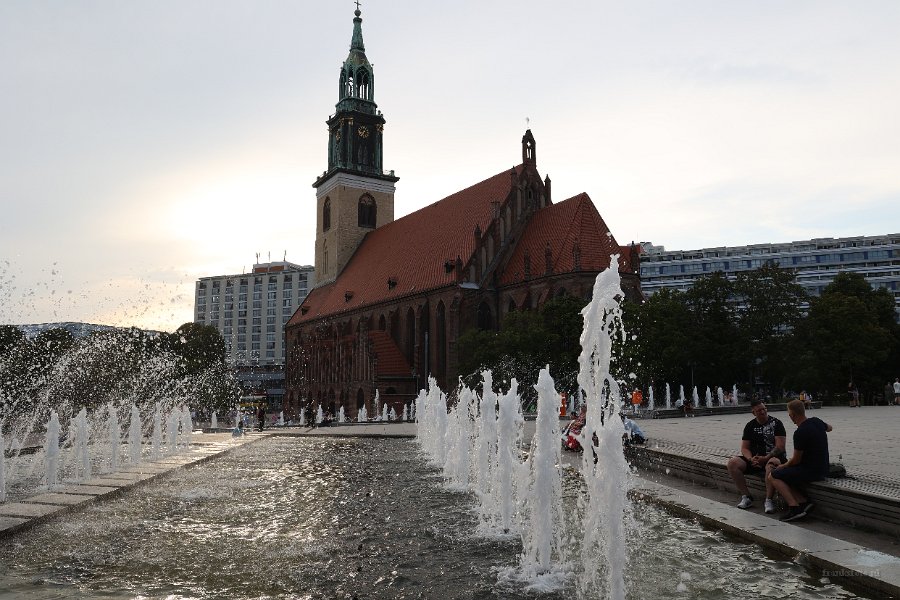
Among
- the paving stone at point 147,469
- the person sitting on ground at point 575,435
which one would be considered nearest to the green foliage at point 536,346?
the person sitting on ground at point 575,435

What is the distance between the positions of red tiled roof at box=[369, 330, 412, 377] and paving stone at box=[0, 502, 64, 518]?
40.8 metres

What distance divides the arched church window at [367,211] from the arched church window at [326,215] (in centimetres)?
353

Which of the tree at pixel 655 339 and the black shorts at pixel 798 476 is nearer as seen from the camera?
the black shorts at pixel 798 476

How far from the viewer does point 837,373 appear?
42375 millimetres

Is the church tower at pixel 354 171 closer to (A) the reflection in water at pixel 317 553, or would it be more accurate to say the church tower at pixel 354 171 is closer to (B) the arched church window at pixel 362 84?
(B) the arched church window at pixel 362 84

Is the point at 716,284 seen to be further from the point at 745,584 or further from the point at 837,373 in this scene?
the point at 745,584

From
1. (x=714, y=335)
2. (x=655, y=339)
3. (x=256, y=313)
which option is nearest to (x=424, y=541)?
(x=655, y=339)

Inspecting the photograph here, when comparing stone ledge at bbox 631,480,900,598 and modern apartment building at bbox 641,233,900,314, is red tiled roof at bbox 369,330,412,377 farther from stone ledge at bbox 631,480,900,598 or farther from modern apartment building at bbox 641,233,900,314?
modern apartment building at bbox 641,233,900,314

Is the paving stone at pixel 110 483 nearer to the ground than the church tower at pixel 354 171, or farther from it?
nearer to the ground

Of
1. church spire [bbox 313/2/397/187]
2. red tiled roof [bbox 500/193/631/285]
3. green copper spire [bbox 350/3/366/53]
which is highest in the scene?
green copper spire [bbox 350/3/366/53]

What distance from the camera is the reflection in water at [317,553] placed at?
5.40 meters

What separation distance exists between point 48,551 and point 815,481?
8.03 metres

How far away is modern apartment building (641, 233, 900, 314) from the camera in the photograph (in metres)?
104

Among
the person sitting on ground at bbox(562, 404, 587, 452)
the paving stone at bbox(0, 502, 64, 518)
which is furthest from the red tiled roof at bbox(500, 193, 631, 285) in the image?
the paving stone at bbox(0, 502, 64, 518)
